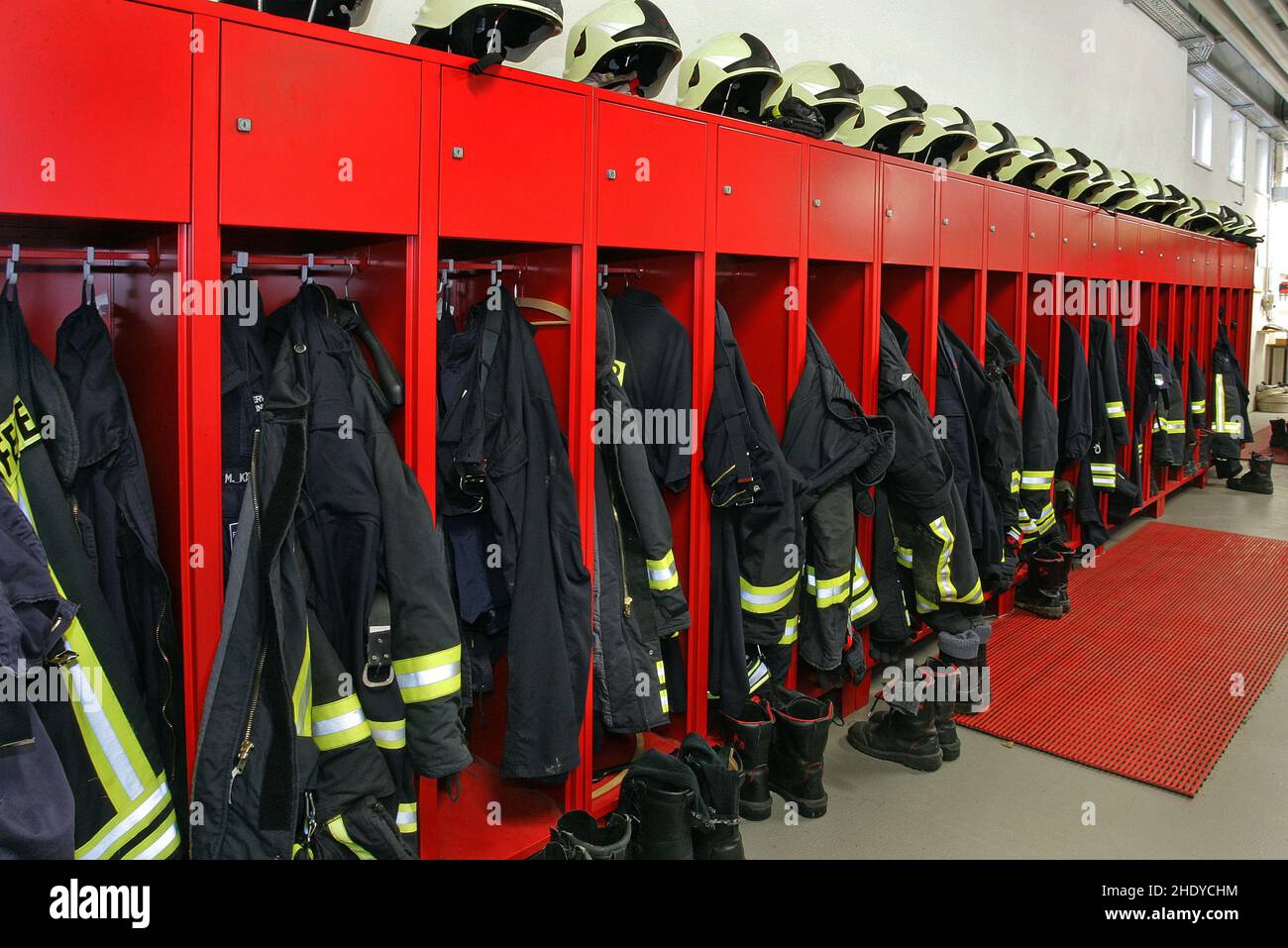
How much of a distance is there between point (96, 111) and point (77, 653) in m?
0.88

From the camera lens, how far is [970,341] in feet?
13.4

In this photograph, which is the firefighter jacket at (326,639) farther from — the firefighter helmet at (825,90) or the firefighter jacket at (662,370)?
the firefighter helmet at (825,90)

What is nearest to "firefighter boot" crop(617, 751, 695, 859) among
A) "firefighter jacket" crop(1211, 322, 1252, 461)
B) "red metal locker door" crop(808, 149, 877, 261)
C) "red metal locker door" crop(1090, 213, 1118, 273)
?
"red metal locker door" crop(808, 149, 877, 261)

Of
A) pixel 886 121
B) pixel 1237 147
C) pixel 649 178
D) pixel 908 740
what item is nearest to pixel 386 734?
pixel 649 178

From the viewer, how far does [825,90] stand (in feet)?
10.1

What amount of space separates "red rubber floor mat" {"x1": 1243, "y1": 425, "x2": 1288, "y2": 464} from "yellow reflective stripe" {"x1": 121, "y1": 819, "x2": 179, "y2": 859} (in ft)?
31.6

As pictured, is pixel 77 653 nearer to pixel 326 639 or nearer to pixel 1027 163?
pixel 326 639

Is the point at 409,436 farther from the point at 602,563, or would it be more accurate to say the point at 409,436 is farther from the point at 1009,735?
the point at 1009,735

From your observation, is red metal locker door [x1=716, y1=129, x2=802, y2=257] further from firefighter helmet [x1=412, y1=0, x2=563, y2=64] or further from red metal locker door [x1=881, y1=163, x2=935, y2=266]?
firefighter helmet [x1=412, y1=0, x2=563, y2=64]

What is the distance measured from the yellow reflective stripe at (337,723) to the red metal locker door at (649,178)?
1231 mm

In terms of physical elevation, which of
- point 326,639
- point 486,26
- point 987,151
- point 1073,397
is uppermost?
point 987,151

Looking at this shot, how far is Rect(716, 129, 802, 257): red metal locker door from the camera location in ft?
8.75

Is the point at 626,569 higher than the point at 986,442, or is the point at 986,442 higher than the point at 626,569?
the point at 986,442
